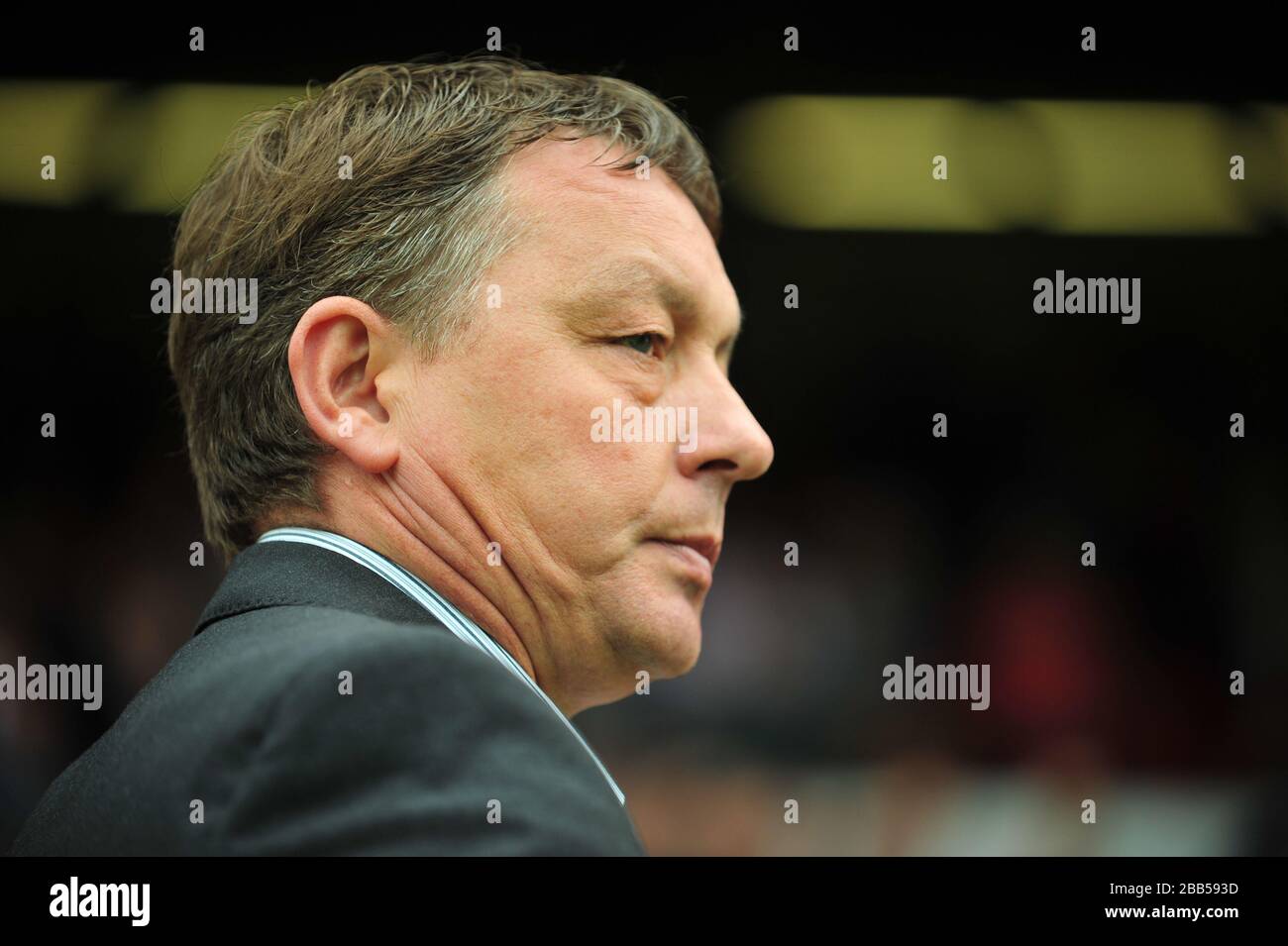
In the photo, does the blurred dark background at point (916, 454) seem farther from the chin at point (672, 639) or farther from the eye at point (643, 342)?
the chin at point (672, 639)

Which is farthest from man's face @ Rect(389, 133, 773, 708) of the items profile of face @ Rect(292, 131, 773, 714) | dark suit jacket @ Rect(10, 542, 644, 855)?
dark suit jacket @ Rect(10, 542, 644, 855)

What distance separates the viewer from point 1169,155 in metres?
4.91

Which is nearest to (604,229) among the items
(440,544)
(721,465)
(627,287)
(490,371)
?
(627,287)

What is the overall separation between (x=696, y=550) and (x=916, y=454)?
369cm

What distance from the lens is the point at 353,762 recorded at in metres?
1.16

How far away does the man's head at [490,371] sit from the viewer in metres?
1.72

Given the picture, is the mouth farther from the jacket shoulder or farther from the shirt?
the jacket shoulder

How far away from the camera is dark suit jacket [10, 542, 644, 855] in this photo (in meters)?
1.13

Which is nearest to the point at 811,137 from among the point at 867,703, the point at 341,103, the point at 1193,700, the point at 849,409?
the point at 849,409

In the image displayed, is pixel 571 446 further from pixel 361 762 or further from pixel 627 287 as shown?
pixel 361 762

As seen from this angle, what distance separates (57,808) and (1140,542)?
474cm

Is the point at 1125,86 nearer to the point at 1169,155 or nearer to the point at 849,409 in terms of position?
the point at 1169,155

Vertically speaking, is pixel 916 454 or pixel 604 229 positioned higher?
pixel 916 454

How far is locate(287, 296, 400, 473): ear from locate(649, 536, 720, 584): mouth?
402 millimetres
